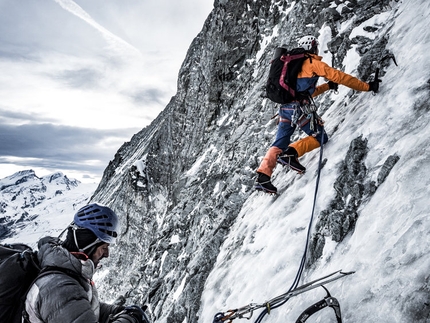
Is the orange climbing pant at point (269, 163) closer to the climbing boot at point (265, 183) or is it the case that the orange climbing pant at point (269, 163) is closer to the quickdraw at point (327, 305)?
the climbing boot at point (265, 183)

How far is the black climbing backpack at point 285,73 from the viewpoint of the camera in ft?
17.8

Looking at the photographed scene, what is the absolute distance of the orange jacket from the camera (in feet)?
16.6

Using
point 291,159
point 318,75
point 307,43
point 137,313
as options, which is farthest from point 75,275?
point 307,43

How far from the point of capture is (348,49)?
7941 mm

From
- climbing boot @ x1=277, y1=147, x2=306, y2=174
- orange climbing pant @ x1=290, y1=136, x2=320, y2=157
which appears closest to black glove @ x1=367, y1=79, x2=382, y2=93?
orange climbing pant @ x1=290, y1=136, x2=320, y2=157

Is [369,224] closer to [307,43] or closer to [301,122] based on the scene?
[301,122]

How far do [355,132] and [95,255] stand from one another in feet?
14.4

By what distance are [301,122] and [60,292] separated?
15.7 feet

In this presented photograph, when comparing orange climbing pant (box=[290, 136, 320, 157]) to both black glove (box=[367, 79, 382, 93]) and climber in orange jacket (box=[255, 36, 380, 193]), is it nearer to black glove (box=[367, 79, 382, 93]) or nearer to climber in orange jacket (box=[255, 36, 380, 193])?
climber in orange jacket (box=[255, 36, 380, 193])

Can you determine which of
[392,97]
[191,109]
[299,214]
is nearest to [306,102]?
[392,97]

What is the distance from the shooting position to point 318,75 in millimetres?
5289

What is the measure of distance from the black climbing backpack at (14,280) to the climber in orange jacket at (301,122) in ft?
13.6

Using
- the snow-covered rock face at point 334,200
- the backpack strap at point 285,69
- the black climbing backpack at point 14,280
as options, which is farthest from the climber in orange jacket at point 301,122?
the black climbing backpack at point 14,280

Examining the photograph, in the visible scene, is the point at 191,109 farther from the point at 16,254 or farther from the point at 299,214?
the point at 16,254
